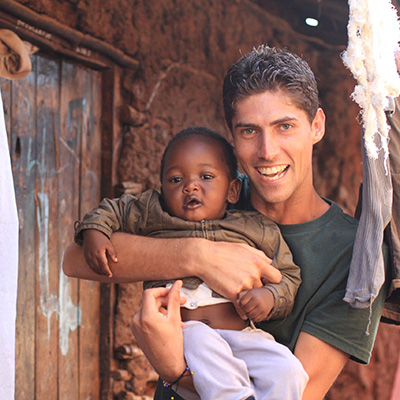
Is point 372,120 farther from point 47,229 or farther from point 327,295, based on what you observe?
point 47,229

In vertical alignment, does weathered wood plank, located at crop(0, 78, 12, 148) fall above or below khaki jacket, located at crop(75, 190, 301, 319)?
above

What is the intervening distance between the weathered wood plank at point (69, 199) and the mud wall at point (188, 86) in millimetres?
305

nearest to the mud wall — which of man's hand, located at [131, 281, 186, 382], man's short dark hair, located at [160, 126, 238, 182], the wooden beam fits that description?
the wooden beam

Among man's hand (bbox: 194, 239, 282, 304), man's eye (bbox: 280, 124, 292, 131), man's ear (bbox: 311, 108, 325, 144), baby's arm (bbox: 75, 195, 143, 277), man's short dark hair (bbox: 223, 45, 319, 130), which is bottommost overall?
man's hand (bbox: 194, 239, 282, 304)

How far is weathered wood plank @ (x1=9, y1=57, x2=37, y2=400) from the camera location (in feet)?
10.5

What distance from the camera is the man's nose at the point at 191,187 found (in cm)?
199

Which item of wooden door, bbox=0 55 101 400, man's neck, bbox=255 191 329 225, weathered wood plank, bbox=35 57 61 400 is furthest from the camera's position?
weathered wood plank, bbox=35 57 61 400

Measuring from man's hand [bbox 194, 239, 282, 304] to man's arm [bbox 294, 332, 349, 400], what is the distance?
218mm

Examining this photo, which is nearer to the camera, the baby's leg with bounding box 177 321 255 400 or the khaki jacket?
the baby's leg with bounding box 177 321 255 400

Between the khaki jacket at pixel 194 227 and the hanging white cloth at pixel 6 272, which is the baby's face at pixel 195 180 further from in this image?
the hanging white cloth at pixel 6 272

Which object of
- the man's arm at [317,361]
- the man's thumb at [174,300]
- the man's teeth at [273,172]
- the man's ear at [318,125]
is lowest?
the man's arm at [317,361]

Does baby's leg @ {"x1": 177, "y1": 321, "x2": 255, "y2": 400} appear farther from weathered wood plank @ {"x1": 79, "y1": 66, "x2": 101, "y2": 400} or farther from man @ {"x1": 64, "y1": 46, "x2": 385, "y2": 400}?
weathered wood plank @ {"x1": 79, "y1": 66, "x2": 101, "y2": 400}

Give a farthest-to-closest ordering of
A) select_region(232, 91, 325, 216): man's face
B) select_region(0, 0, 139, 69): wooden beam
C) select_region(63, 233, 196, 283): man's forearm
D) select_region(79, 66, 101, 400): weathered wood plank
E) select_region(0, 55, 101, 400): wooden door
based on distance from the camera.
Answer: select_region(79, 66, 101, 400): weathered wood plank → select_region(0, 55, 101, 400): wooden door → select_region(0, 0, 139, 69): wooden beam → select_region(232, 91, 325, 216): man's face → select_region(63, 233, 196, 283): man's forearm

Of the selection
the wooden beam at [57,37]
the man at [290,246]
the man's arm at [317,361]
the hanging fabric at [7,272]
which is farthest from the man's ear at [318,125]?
the wooden beam at [57,37]
